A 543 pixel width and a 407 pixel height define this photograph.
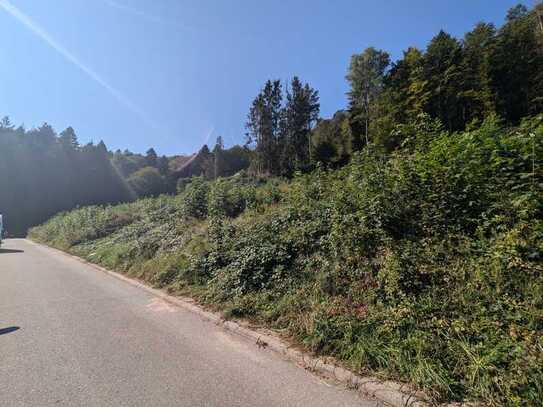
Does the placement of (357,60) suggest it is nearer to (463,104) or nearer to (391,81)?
(391,81)

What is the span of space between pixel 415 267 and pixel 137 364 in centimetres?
374

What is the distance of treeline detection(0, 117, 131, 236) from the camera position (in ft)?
194

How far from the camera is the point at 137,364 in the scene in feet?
11.3

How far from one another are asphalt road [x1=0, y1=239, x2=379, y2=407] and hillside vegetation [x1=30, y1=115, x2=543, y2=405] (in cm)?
63

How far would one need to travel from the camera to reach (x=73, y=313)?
544 centimetres

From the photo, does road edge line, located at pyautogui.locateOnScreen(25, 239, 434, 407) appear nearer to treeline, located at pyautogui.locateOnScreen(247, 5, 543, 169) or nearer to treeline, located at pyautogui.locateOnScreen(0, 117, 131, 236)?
treeline, located at pyautogui.locateOnScreen(247, 5, 543, 169)

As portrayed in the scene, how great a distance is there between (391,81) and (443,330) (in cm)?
3970

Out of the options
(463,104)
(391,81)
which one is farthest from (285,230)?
(391,81)

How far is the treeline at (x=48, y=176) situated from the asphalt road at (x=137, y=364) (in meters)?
60.6

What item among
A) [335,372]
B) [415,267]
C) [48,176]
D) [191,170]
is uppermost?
[191,170]

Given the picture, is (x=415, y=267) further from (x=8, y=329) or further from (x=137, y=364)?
(x=8, y=329)

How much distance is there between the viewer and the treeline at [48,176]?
59125 mm

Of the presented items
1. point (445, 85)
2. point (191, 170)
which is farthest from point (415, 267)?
point (191, 170)

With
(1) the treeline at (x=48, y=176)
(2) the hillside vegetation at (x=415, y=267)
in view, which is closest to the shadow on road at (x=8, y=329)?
(2) the hillside vegetation at (x=415, y=267)
